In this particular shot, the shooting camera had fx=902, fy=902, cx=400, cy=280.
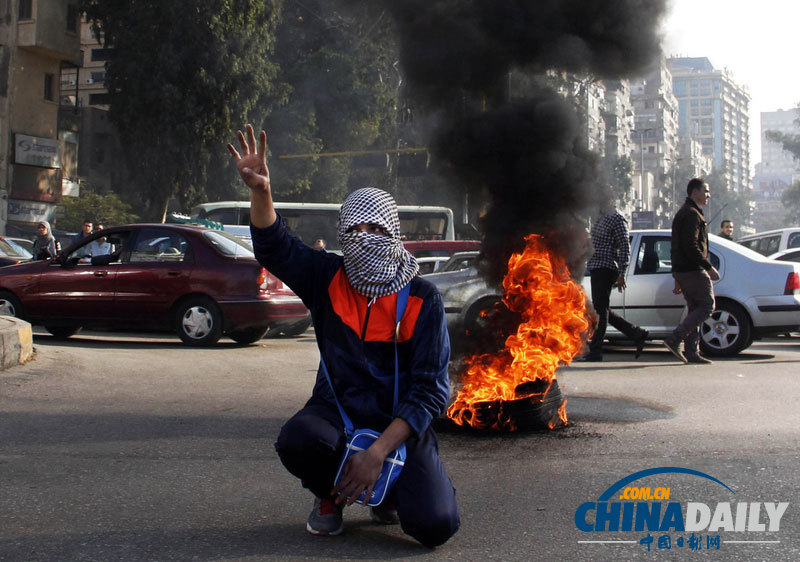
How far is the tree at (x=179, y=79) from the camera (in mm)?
30447

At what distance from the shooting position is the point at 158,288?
11.2 meters

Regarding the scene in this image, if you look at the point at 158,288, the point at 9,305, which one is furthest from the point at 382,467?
→ the point at 9,305

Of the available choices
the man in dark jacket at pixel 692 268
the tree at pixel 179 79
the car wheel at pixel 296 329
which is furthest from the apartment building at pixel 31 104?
the man in dark jacket at pixel 692 268

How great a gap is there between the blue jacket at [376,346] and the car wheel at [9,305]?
8.97 meters

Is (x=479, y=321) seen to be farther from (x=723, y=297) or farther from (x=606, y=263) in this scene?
(x=723, y=297)

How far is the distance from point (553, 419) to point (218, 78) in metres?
27.6


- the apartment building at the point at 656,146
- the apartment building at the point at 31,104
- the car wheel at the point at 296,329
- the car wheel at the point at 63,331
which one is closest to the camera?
the car wheel at the point at 63,331

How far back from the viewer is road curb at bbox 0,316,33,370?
823 centimetres

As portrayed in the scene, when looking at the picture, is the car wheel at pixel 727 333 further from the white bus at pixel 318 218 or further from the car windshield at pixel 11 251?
the white bus at pixel 318 218

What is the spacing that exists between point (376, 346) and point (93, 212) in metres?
39.4

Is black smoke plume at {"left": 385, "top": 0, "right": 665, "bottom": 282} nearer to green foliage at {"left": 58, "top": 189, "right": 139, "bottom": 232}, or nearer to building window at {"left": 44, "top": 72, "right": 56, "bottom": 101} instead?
green foliage at {"left": 58, "top": 189, "right": 139, "bottom": 232}

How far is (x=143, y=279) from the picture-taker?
11.3 metres

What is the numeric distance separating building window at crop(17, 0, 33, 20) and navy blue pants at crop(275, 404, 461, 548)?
126 ft

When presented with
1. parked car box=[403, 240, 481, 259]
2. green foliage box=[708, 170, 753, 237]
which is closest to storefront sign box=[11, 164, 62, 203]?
parked car box=[403, 240, 481, 259]
